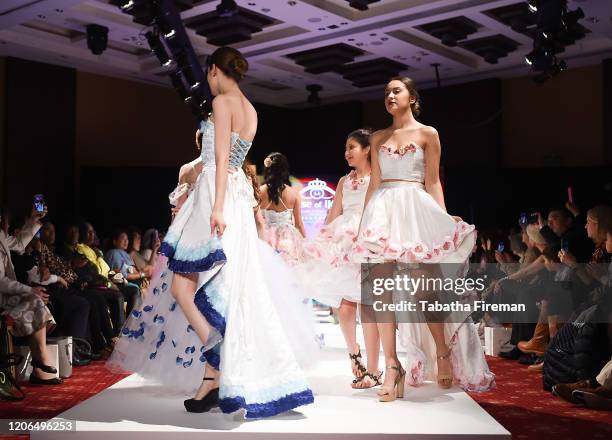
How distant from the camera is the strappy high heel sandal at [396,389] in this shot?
11.0 feet

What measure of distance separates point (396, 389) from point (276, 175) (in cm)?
269

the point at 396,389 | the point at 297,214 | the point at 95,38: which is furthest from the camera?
the point at 95,38

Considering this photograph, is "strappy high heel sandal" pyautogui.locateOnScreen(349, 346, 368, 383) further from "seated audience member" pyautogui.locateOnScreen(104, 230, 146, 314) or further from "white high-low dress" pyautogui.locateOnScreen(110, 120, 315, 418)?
"seated audience member" pyautogui.locateOnScreen(104, 230, 146, 314)

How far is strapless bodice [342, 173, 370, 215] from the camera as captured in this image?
4.50m

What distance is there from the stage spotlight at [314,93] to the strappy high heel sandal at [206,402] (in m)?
8.93

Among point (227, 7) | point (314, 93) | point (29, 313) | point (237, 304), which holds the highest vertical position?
point (314, 93)

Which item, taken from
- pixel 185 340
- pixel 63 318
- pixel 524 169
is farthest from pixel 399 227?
pixel 524 169

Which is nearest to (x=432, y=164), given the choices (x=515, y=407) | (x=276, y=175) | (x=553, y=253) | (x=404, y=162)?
(x=404, y=162)

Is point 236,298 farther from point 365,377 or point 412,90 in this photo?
point 412,90

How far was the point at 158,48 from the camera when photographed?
7.76m

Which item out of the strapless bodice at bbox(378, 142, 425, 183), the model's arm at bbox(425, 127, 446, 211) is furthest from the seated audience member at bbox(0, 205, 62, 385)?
the model's arm at bbox(425, 127, 446, 211)

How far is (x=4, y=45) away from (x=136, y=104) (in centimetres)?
227

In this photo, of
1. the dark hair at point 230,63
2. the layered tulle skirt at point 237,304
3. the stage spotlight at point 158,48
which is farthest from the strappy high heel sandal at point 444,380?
the stage spotlight at point 158,48

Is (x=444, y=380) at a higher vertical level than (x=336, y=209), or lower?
lower
